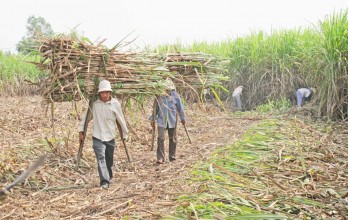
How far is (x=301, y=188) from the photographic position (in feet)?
11.5

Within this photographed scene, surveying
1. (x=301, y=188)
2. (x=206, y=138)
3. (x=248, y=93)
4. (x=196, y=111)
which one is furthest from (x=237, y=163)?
(x=248, y=93)

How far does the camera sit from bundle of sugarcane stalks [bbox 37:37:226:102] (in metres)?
4.79

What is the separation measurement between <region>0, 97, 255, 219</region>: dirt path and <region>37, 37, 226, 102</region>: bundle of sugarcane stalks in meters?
0.39

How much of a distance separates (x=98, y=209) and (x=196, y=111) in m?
9.00

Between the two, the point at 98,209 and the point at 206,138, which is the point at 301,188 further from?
the point at 206,138

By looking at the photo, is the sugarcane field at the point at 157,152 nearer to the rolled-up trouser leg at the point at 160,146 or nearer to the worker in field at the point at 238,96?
the rolled-up trouser leg at the point at 160,146

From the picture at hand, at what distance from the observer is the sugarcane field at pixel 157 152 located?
10.6 ft

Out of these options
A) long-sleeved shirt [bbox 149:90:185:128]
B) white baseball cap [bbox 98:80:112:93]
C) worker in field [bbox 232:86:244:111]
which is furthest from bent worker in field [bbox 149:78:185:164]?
worker in field [bbox 232:86:244:111]

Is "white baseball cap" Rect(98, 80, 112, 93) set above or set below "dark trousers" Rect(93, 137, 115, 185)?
above

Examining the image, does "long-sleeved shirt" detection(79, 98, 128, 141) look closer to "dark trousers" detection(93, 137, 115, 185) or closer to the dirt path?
"dark trousers" detection(93, 137, 115, 185)

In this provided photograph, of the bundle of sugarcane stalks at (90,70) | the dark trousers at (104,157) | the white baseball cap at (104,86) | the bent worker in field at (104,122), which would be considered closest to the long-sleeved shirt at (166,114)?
the bundle of sugarcane stalks at (90,70)

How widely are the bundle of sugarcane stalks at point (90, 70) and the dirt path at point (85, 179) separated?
39 centimetres

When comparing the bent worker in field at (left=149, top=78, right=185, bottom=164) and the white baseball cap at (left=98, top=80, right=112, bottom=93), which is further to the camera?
the bent worker in field at (left=149, top=78, right=185, bottom=164)

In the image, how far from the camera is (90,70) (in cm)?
501
